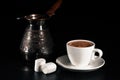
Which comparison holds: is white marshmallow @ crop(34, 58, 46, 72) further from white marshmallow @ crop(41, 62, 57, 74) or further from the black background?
the black background

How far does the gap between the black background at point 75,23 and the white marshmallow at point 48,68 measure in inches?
7.3

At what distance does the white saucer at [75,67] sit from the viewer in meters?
0.88

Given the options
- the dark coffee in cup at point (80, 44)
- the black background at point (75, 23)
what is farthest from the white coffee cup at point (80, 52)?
the black background at point (75, 23)

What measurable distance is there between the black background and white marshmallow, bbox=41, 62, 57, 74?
0.61 ft

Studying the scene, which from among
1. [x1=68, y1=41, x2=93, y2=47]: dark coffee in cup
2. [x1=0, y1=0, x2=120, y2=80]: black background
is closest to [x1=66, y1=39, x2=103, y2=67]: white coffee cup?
[x1=68, y1=41, x2=93, y2=47]: dark coffee in cup

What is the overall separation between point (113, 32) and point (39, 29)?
1.58 feet

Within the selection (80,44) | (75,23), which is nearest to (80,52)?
(80,44)

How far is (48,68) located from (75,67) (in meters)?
0.08

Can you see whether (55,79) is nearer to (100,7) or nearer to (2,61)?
(2,61)

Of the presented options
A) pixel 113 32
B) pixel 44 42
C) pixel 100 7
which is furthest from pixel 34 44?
pixel 100 7

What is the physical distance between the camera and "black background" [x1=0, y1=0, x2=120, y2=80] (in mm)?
1150

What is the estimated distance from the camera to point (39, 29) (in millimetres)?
915

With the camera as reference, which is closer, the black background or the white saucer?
the white saucer

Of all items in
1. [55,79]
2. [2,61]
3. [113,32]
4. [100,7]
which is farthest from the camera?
[100,7]
